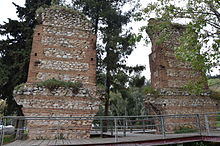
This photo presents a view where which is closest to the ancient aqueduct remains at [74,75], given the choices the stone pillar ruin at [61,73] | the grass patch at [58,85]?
the stone pillar ruin at [61,73]

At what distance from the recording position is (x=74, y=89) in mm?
10938

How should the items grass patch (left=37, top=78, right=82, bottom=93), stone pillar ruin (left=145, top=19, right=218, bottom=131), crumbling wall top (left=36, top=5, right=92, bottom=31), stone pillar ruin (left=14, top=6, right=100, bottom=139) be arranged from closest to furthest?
stone pillar ruin (left=14, top=6, right=100, bottom=139)
grass patch (left=37, top=78, right=82, bottom=93)
crumbling wall top (left=36, top=5, right=92, bottom=31)
stone pillar ruin (left=145, top=19, right=218, bottom=131)

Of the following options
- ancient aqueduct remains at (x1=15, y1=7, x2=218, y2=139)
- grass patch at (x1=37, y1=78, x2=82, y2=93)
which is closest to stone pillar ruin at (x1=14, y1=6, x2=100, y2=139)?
ancient aqueduct remains at (x1=15, y1=7, x2=218, y2=139)

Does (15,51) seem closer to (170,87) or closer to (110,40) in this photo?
(110,40)

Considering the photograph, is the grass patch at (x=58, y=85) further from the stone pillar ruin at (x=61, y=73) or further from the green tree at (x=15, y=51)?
the green tree at (x=15, y=51)

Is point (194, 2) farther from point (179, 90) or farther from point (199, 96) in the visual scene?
point (199, 96)

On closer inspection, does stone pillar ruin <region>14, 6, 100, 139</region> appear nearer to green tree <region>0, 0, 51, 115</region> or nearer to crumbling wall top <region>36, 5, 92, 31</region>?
crumbling wall top <region>36, 5, 92, 31</region>

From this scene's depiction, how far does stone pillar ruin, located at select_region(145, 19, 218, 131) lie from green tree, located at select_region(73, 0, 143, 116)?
1699 millimetres

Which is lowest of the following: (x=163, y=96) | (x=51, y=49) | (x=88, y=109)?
(x=88, y=109)

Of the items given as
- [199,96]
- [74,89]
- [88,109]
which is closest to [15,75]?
[74,89]

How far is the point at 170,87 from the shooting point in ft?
45.1

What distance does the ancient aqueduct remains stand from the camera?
10.3 meters

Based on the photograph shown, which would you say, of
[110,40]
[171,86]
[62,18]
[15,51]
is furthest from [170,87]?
[15,51]

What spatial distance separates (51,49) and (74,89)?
124 inches
